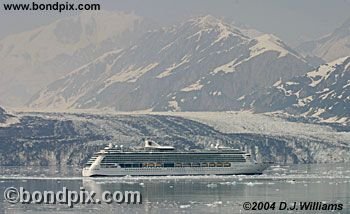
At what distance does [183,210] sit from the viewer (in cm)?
15075

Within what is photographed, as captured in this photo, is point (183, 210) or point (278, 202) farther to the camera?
point (278, 202)

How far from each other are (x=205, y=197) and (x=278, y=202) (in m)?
14.3

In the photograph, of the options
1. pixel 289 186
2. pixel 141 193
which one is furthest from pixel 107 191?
pixel 289 186

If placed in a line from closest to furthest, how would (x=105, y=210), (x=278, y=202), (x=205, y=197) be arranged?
1. (x=105, y=210)
2. (x=278, y=202)
3. (x=205, y=197)

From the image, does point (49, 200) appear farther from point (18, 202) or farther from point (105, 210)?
point (105, 210)

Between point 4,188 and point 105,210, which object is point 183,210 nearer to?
point 105,210

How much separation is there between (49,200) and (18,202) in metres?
3.98

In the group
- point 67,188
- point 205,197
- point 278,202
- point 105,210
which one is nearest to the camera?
point 105,210

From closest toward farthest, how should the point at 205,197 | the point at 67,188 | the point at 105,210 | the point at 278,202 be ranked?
the point at 105,210 < the point at 278,202 < the point at 205,197 < the point at 67,188

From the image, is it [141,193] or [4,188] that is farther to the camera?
[4,188]

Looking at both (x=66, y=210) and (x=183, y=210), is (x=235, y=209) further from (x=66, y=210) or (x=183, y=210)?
(x=66, y=210)

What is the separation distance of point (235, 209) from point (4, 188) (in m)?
52.6

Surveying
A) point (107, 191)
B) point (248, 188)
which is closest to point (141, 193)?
point (107, 191)

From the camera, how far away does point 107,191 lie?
7170 inches
